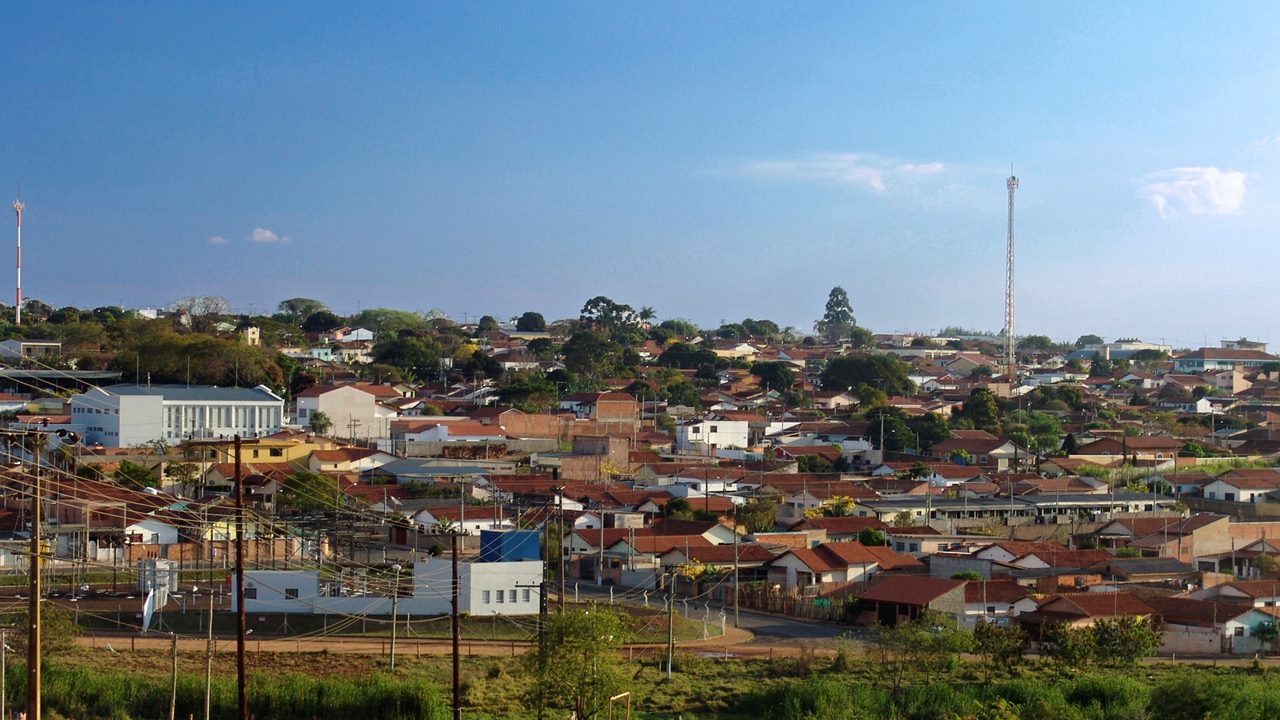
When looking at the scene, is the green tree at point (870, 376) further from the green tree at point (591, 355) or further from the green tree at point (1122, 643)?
the green tree at point (1122, 643)

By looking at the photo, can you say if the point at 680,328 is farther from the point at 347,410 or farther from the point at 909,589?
the point at 909,589

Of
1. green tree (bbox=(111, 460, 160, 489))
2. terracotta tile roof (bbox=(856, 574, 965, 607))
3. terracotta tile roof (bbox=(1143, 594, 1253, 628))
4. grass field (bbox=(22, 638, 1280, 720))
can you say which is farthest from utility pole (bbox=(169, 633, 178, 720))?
green tree (bbox=(111, 460, 160, 489))

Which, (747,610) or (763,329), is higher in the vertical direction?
(763,329)

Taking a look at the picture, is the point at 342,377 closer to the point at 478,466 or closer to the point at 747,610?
the point at 478,466

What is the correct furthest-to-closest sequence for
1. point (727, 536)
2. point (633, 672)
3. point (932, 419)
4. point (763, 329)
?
point (763, 329)
point (932, 419)
point (727, 536)
point (633, 672)

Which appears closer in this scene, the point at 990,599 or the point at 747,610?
the point at 990,599

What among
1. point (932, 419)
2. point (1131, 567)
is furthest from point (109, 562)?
point (932, 419)

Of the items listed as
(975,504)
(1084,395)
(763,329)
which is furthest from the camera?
(763,329)
